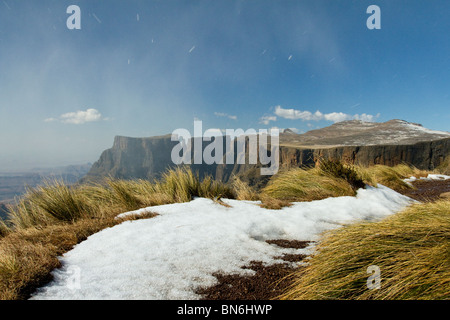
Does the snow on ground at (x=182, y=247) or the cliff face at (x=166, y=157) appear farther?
the cliff face at (x=166, y=157)

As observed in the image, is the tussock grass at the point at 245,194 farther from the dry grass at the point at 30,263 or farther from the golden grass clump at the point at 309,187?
the dry grass at the point at 30,263

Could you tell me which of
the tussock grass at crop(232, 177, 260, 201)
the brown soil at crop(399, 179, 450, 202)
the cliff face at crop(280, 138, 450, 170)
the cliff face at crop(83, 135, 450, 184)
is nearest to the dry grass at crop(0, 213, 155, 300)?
the tussock grass at crop(232, 177, 260, 201)

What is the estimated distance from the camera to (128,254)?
2215 millimetres

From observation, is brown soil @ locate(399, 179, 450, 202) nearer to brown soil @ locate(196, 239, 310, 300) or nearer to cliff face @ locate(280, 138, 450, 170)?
brown soil @ locate(196, 239, 310, 300)

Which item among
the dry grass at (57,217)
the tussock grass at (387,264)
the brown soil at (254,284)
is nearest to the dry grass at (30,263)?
the dry grass at (57,217)

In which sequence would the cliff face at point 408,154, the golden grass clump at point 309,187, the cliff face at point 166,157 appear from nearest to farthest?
the golden grass clump at point 309,187 → the cliff face at point 408,154 → the cliff face at point 166,157

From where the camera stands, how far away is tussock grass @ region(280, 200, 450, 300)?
1.29 metres

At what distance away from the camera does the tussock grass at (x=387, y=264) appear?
129 centimetres

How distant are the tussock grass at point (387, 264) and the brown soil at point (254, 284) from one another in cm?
17

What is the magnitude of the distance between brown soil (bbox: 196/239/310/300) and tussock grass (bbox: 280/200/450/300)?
0.56 ft
